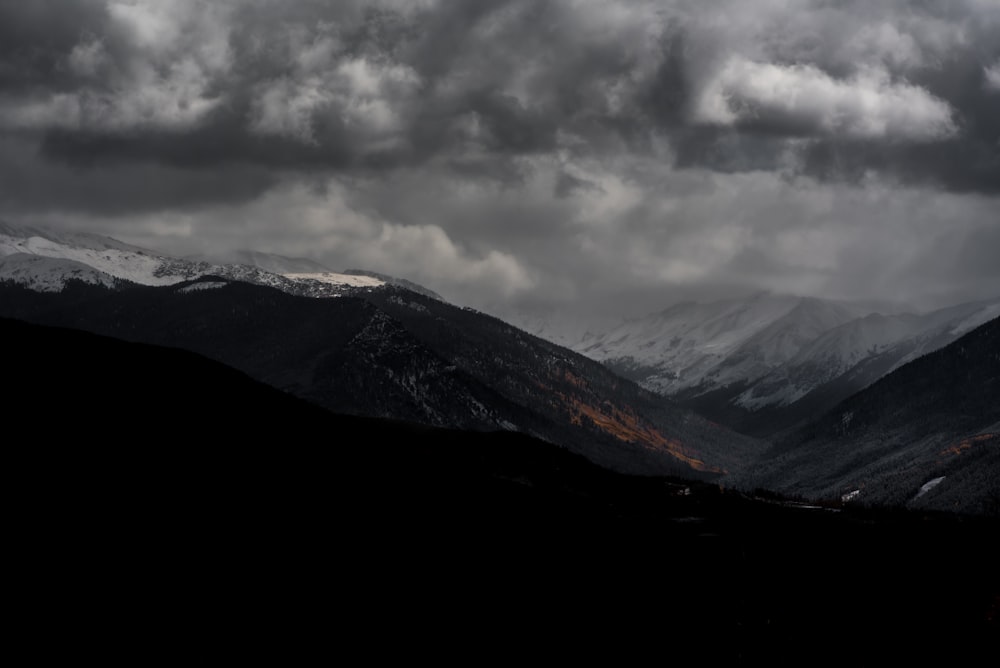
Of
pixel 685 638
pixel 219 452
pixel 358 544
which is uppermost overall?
pixel 219 452

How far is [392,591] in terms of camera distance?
466ft

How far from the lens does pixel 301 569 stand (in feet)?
452

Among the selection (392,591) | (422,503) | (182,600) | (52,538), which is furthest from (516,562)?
(52,538)

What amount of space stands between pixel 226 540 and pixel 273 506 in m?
18.5

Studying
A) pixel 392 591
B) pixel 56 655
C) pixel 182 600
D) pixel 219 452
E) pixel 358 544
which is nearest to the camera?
pixel 56 655

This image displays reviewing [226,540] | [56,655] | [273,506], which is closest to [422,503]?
[273,506]

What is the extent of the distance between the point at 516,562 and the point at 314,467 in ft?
144

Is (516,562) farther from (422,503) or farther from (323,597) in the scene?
(323,597)

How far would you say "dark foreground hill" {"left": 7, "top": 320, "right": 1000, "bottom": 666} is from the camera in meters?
117

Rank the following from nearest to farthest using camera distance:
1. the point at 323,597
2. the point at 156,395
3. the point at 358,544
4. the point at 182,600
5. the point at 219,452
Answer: the point at 182,600
the point at 323,597
the point at 358,544
the point at 219,452
the point at 156,395

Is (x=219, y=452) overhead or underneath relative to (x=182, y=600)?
overhead

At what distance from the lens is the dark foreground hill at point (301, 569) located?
384 feet

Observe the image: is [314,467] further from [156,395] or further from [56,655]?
[56,655]

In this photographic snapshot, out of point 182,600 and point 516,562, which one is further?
point 516,562
